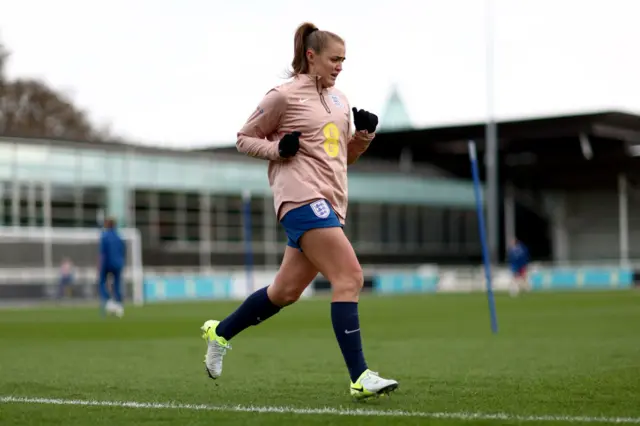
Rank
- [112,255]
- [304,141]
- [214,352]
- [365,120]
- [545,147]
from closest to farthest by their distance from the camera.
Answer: [304,141] → [365,120] → [214,352] → [112,255] → [545,147]

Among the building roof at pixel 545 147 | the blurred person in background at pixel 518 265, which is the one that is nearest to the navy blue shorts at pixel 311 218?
the blurred person in background at pixel 518 265

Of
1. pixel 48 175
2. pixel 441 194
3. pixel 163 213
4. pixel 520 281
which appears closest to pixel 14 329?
pixel 520 281

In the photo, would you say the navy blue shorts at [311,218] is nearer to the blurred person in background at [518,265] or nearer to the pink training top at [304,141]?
the pink training top at [304,141]

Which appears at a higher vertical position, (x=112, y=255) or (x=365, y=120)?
(x=365, y=120)

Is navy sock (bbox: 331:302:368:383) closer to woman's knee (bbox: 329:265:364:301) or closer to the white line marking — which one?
woman's knee (bbox: 329:265:364:301)

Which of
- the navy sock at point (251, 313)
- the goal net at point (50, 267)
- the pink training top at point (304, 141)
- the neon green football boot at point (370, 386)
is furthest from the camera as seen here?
the goal net at point (50, 267)

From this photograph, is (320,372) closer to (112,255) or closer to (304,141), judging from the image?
(304,141)

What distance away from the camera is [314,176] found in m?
6.18

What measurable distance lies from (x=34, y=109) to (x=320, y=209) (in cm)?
5268

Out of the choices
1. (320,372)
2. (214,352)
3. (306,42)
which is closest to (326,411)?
(214,352)

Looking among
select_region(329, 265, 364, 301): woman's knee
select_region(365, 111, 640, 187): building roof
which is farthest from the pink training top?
select_region(365, 111, 640, 187): building roof

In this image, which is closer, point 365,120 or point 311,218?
point 311,218

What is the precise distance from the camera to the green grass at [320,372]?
5.74 meters

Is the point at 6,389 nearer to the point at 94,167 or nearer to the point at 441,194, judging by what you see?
the point at 94,167
